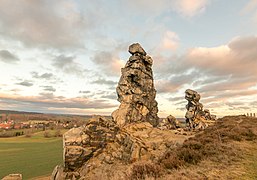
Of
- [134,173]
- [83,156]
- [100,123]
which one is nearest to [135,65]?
[100,123]

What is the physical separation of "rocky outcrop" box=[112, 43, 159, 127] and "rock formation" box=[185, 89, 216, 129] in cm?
2143

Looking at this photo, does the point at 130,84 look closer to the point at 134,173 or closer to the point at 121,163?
the point at 121,163

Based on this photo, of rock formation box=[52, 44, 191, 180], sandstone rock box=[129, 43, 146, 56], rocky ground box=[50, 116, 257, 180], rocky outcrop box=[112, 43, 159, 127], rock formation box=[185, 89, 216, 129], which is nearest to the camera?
rocky ground box=[50, 116, 257, 180]

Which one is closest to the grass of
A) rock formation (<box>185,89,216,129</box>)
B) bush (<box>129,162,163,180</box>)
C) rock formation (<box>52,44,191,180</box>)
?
bush (<box>129,162,163,180</box>)

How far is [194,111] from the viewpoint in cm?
6397

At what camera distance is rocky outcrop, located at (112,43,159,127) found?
38.2 meters

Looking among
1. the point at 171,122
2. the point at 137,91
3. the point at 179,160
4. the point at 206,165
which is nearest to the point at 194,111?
the point at 171,122

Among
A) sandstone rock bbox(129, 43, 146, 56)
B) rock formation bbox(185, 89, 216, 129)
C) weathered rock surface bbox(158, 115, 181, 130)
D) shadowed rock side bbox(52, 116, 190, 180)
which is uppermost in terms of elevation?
sandstone rock bbox(129, 43, 146, 56)

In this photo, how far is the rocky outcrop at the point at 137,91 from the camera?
38.2 m

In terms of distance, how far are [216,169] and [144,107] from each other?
1083 inches

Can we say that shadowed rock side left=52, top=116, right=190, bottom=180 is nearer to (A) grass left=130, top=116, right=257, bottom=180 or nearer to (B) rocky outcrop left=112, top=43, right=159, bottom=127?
(B) rocky outcrop left=112, top=43, right=159, bottom=127

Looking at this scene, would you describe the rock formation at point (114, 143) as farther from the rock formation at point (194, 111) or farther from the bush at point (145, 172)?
the rock formation at point (194, 111)

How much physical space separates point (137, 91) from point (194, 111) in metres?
30.0

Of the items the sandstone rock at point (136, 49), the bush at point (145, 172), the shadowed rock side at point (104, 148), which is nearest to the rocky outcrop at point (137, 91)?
the sandstone rock at point (136, 49)
